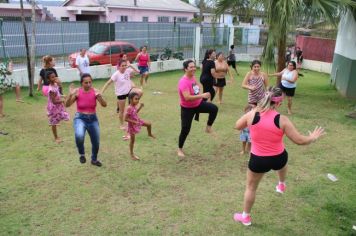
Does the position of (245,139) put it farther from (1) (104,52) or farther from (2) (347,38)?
(1) (104,52)

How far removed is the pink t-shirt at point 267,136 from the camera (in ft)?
12.6

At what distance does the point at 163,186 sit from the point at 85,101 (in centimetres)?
176

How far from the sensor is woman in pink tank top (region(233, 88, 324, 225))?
3840 mm

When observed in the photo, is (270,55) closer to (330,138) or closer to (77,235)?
(330,138)

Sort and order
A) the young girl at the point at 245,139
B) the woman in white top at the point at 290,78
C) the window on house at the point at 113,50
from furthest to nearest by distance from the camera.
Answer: the window on house at the point at 113,50 → the woman in white top at the point at 290,78 → the young girl at the point at 245,139

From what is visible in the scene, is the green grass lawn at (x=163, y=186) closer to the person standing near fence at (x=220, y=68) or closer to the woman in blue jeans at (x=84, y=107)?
the woman in blue jeans at (x=84, y=107)

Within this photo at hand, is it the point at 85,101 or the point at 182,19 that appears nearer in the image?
the point at 85,101

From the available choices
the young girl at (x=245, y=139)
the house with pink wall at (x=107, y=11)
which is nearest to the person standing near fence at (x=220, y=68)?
the young girl at (x=245, y=139)

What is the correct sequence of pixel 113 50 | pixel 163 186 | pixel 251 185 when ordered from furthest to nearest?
pixel 113 50, pixel 163 186, pixel 251 185

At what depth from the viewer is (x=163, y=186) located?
5.41 m

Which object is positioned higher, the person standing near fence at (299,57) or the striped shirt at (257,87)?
the striped shirt at (257,87)

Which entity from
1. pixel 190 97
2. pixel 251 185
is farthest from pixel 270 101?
pixel 190 97

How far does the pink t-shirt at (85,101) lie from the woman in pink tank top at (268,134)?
256 centimetres

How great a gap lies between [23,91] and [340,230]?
36.2ft
